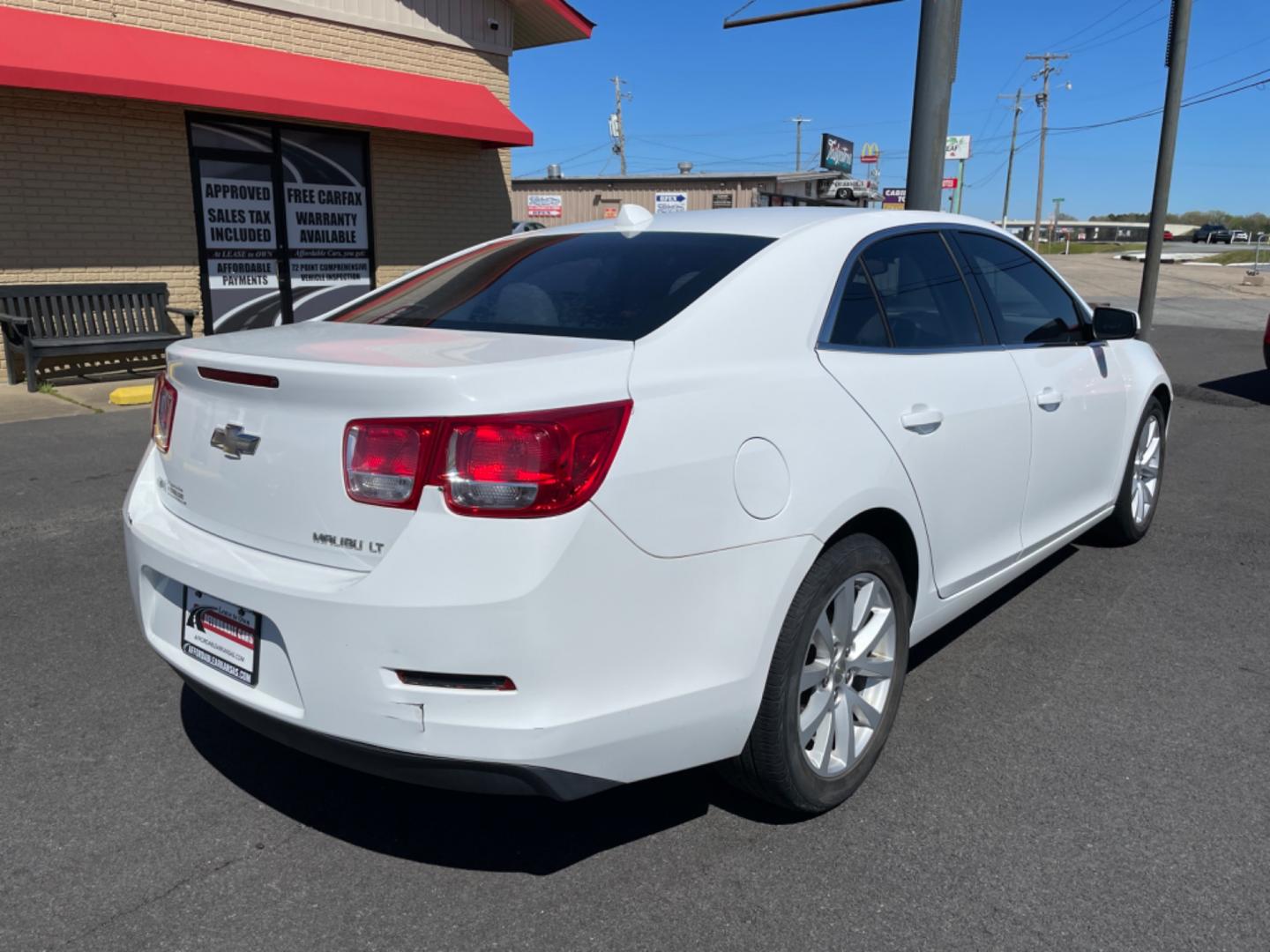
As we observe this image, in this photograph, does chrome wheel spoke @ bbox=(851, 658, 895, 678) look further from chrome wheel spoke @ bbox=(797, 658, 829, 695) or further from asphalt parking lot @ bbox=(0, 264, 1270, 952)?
asphalt parking lot @ bbox=(0, 264, 1270, 952)

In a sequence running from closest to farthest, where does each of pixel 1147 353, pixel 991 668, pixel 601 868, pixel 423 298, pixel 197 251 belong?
1. pixel 601 868
2. pixel 423 298
3. pixel 991 668
4. pixel 1147 353
5. pixel 197 251

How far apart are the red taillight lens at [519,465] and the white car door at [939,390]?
3.04 ft

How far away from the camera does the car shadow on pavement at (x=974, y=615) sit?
3.92 m

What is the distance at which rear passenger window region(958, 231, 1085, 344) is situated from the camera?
12.5 feet

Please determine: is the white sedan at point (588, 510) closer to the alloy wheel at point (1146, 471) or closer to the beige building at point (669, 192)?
the alloy wheel at point (1146, 471)

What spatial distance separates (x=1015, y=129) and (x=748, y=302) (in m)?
80.6

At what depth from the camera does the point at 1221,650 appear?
398 cm

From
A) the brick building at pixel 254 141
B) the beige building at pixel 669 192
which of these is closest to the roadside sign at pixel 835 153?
the beige building at pixel 669 192

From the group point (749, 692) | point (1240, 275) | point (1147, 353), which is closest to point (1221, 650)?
point (1147, 353)

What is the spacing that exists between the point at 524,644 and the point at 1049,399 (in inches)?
99.3

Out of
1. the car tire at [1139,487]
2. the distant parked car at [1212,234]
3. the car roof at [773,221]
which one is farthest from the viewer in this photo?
the distant parked car at [1212,234]

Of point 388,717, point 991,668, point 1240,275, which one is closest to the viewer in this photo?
point 388,717

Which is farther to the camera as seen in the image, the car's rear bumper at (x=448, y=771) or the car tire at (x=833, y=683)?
the car tire at (x=833, y=683)

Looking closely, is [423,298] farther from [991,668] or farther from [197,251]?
[197,251]
